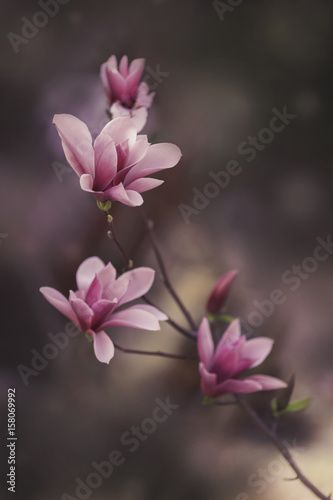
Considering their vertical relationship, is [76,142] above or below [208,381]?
above

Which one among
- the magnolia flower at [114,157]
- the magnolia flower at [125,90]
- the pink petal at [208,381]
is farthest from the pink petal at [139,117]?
the pink petal at [208,381]

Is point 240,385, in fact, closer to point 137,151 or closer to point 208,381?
point 208,381

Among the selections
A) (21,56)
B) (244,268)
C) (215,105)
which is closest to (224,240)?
(244,268)

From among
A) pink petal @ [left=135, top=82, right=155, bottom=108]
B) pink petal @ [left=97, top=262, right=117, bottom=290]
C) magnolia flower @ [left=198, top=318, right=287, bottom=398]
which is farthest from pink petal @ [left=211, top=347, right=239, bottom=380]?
pink petal @ [left=135, top=82, right=155, bottom=108]

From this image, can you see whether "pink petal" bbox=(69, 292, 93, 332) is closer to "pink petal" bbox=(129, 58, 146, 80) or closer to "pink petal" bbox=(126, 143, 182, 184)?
"pink petal" bbox=(126, 143, 182, 184)

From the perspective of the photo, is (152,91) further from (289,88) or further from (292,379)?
(292,379)

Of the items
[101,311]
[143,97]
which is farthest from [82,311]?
[143,97]

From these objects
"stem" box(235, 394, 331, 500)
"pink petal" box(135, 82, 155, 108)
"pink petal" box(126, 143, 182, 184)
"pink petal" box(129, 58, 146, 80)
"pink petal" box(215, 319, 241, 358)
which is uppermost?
"pink petal" box(129, 58, 146, 80)
